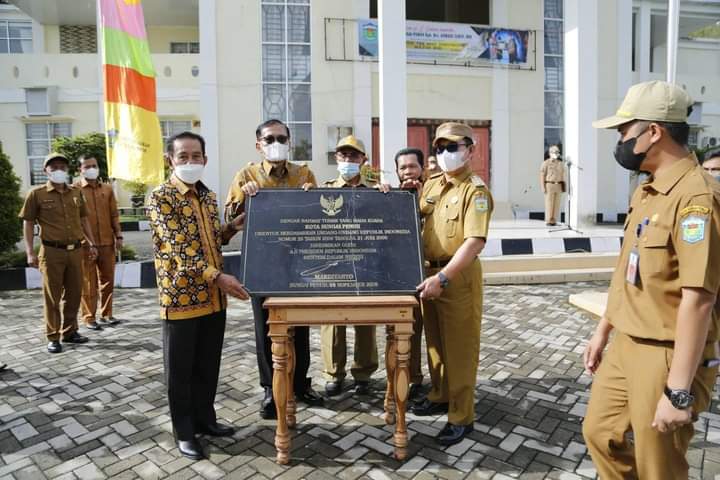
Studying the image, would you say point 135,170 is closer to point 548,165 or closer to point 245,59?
point 245,59

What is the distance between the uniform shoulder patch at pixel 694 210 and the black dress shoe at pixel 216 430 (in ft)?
9.29

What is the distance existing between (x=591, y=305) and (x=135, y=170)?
5878mm

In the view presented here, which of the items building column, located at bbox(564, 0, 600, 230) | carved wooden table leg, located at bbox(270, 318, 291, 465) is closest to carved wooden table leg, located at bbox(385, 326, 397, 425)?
carved wooden table leg, located at bbox(270, 318, 291, 465)

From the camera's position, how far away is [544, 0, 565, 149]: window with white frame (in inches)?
587

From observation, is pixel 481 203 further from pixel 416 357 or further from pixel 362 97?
pixel 362 97

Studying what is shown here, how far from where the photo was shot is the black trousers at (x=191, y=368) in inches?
115

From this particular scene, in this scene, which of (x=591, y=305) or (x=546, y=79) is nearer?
(x=591, y=305)

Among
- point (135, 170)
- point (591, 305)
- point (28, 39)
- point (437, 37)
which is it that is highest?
point (28, 39)

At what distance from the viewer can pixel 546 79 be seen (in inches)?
588

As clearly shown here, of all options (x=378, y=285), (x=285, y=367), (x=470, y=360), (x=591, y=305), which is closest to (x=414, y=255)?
(x=378, y=285)

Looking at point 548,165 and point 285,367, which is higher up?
point 548,165

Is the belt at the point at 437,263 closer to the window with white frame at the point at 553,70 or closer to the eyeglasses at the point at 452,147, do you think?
the eyeglasses at the point at 452,147

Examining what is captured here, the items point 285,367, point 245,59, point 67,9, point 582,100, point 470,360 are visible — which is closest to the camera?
point 285,367

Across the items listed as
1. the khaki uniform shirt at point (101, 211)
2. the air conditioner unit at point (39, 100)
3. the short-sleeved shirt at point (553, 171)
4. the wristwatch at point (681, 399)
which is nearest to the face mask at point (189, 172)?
the wristwatch at point (681, 399)
